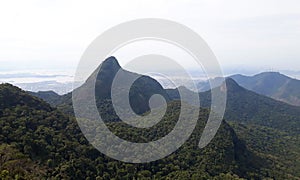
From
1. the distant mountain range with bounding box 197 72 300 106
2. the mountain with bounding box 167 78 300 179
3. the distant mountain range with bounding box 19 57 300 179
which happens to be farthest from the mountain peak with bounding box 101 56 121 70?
the distant mountain range with bounding box 197 72 300 106

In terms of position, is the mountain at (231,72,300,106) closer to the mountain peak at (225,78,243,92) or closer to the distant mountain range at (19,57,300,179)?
the mountain peak at (225,78,243,92)

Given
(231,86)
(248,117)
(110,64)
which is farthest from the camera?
(231,86)

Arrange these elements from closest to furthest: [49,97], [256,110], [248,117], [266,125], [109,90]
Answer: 1. [109,90]
2. [49,97]
3. [266,125]
4. [248,117]
5. [256,110]

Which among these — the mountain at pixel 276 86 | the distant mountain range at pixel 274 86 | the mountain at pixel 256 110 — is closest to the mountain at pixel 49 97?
the mountain at pixel 256 110

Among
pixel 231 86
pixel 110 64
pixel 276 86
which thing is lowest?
pixel 276 86

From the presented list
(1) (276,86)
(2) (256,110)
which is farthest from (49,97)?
(1) (276,86)

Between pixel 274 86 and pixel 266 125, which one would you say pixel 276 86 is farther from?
pixel 266 125

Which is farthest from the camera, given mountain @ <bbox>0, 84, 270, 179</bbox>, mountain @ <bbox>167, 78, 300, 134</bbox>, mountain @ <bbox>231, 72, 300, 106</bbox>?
mountain @ <bbox>231, 72, 300, 106</bbox>

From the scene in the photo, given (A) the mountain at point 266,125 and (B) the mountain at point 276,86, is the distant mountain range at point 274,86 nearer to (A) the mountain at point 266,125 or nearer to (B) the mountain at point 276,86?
(B) the mountain at point 276,86
